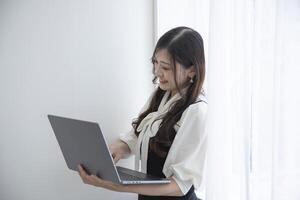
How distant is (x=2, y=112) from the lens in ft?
3.79

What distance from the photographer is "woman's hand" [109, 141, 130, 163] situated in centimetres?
125

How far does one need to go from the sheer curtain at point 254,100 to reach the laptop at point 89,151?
22cm

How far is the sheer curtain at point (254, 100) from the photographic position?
74cm

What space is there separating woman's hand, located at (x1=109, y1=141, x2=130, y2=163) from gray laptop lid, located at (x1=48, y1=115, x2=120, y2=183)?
221 millimetres

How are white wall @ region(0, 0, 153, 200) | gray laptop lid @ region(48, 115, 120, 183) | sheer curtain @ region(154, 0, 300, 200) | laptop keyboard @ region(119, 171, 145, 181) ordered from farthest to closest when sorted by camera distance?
white wall @ region(0, 0, 153, 200) < laptop keyboard @ region(119, 171, 145, 181) < gray laptop lid @ region(48, 115, 120, 183) < sheer curtain @ region(154, 0, 300, 200)

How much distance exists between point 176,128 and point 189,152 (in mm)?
100

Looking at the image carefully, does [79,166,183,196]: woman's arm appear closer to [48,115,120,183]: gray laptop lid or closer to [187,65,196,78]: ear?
[48,115,120,183]: gray laptop lid

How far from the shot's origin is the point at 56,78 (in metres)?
1.22

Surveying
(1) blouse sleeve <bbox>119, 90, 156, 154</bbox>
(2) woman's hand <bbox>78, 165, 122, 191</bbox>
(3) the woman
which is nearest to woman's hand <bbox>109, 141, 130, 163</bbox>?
(1) blouse sleeve <bbox>119, 90, 156, 154</bbox>

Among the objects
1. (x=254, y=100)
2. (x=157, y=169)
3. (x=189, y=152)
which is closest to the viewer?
(x=254, y=100)

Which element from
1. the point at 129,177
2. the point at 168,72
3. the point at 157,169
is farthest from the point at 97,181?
the point at 168,72

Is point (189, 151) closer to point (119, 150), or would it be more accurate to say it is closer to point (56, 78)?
point (119, 150)

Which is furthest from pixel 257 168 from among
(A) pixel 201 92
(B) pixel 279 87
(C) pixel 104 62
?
(C) pixel 104 62

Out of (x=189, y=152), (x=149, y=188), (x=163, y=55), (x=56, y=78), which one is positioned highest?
(x=163, y=55)
